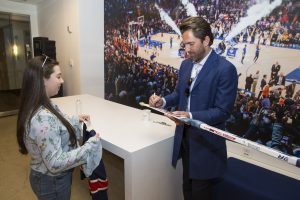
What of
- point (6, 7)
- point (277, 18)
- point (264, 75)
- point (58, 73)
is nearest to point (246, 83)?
point (264, 75)

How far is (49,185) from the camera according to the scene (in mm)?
1254

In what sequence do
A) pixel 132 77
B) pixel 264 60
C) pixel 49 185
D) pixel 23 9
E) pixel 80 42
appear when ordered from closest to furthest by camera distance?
pixel 49 185 → pixel 264 60 → pixel 132 77 → pixel 80 42 → pixel 23 9

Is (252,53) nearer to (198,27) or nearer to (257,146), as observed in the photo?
(198,27)

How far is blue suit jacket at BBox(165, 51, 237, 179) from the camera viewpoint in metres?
1.28

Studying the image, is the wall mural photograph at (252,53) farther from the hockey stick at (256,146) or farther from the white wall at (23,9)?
the white wall at (23,9)

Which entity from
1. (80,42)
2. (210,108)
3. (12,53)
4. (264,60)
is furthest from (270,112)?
(12,53)

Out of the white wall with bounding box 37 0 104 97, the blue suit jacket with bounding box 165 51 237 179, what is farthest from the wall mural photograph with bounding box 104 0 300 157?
the white wall with bounding box 37 0 104 97

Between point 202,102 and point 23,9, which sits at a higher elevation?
point 23,9

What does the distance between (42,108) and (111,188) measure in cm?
154

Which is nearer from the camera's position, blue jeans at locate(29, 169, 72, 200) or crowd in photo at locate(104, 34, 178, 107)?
blue jeans at locate(29, 169, 72, 200)

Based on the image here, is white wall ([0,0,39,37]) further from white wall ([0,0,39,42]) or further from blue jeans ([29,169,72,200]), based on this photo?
blue jeans ([29,169,72,200])

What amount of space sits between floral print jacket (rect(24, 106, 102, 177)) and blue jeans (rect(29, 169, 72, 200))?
0.12 feet

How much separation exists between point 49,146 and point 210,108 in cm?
91

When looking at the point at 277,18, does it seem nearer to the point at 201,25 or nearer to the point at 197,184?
the point at 201,25
